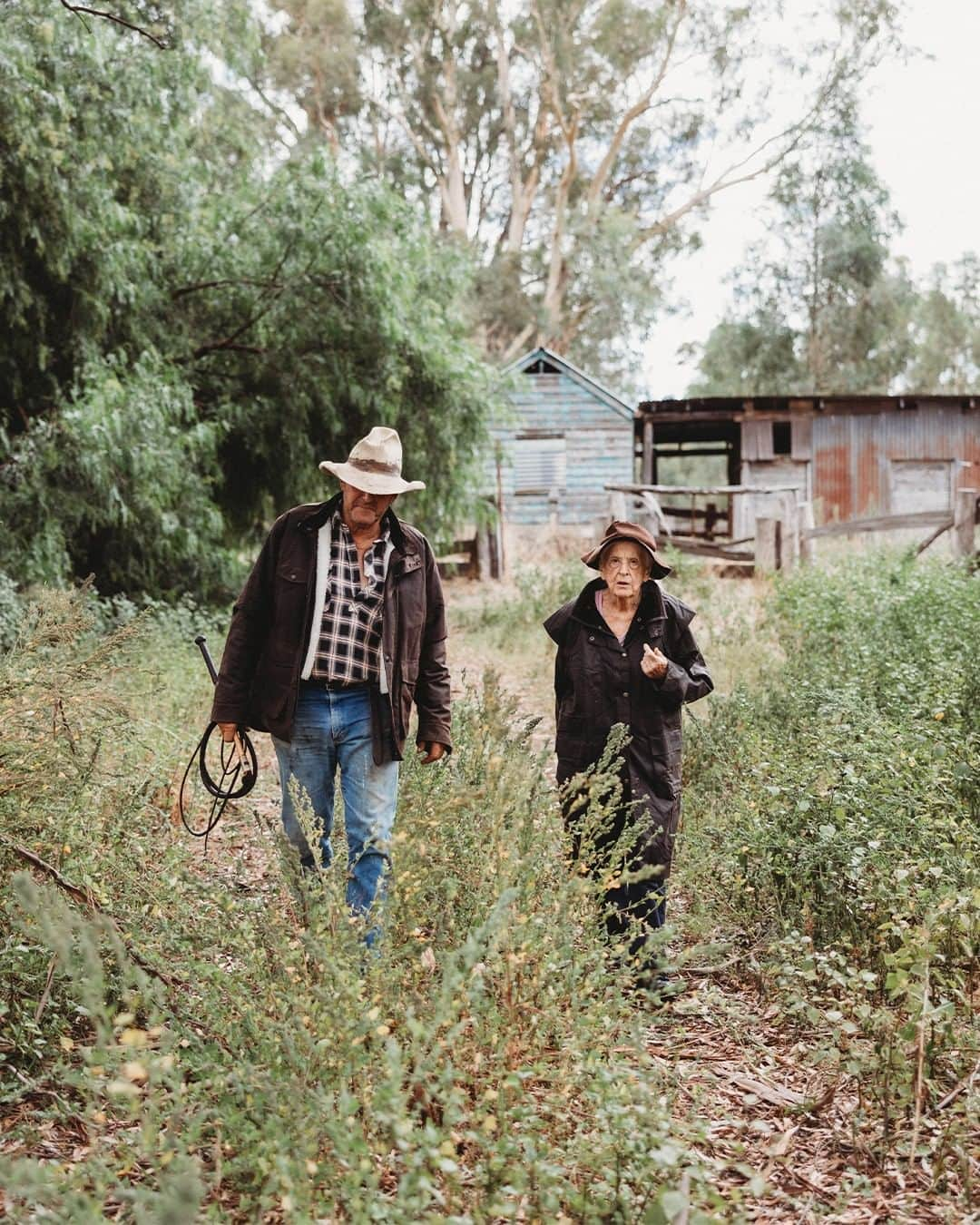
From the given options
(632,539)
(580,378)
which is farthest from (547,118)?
(632,539)

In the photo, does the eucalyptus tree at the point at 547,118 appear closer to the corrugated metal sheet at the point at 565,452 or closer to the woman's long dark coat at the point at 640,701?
the corrugated metal sheet at the point at 565,452

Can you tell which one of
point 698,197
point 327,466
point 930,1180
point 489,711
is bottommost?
point 930,1180

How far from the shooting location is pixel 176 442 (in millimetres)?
11398

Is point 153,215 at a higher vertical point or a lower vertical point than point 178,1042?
higher

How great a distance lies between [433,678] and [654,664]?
3.08ft

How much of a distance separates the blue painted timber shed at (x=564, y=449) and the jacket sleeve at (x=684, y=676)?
908 inches

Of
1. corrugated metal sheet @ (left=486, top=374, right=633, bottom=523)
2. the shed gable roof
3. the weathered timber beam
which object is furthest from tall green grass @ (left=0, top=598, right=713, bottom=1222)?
the shed gable roof

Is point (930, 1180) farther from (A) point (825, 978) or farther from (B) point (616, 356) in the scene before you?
(B) point (616, 356)

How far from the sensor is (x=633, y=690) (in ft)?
15.9

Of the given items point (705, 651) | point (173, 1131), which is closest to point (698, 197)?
point (705, 651)

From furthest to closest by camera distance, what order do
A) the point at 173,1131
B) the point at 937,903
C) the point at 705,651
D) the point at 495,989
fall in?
the point at 705,651, the point at 937,903, the point at 495,989, the point at 173,1131

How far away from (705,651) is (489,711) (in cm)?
577

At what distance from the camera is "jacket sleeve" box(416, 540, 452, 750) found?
4621 millimetres

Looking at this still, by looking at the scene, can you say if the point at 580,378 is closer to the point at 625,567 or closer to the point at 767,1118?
the point at 625,567
